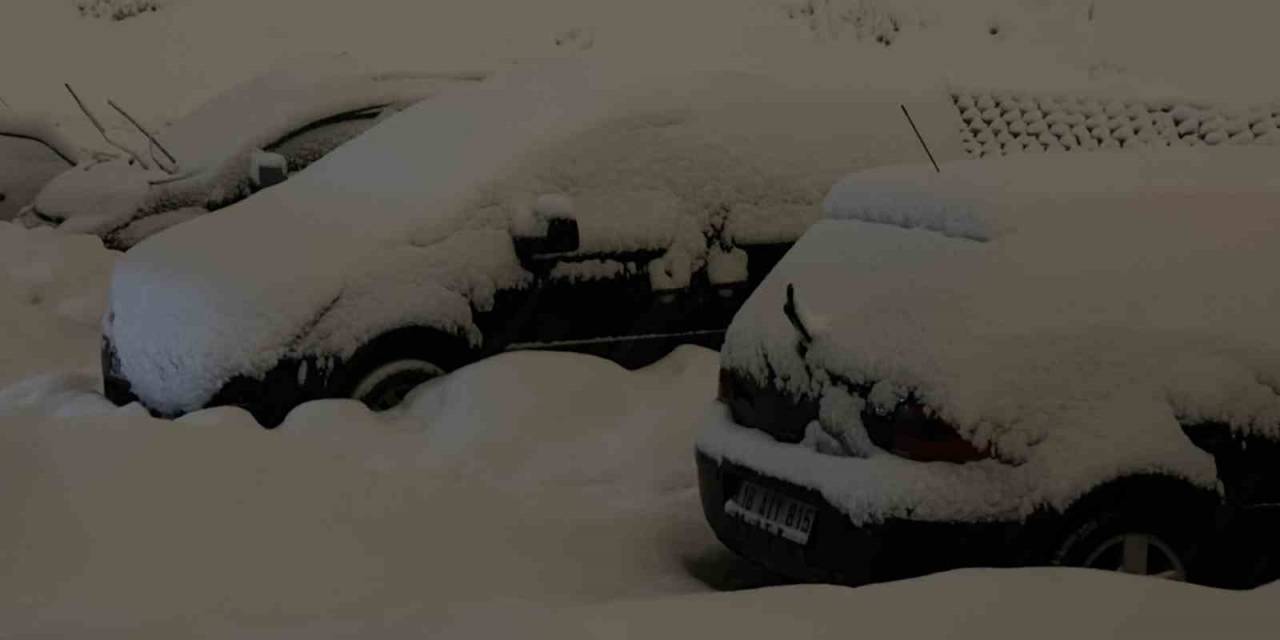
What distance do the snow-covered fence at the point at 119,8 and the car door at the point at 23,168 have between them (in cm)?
1124

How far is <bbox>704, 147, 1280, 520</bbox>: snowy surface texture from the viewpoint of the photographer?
434 cm

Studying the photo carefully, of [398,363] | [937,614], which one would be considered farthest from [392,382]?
[937,614]

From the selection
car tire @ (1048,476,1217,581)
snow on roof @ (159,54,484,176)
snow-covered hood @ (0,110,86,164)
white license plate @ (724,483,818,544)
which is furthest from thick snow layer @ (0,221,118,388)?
car tire @ (1048,476,1217,581)

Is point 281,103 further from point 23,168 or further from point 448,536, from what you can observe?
point 448,536

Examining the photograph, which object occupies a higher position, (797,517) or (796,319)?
(796,319)

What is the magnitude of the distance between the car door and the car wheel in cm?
739

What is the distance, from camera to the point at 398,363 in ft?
21.4

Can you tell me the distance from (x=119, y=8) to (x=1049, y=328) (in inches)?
849

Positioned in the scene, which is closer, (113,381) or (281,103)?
(113,381)

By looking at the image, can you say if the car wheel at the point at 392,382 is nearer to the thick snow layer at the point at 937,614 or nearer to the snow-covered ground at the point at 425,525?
the snow-covered ground at the point at 425,525

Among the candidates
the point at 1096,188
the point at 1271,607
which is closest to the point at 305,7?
the point at 1096,188

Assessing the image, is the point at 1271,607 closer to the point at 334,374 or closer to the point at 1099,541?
the point at 1099,541

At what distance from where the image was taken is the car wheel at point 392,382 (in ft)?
21.2

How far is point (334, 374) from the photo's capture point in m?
6.38
